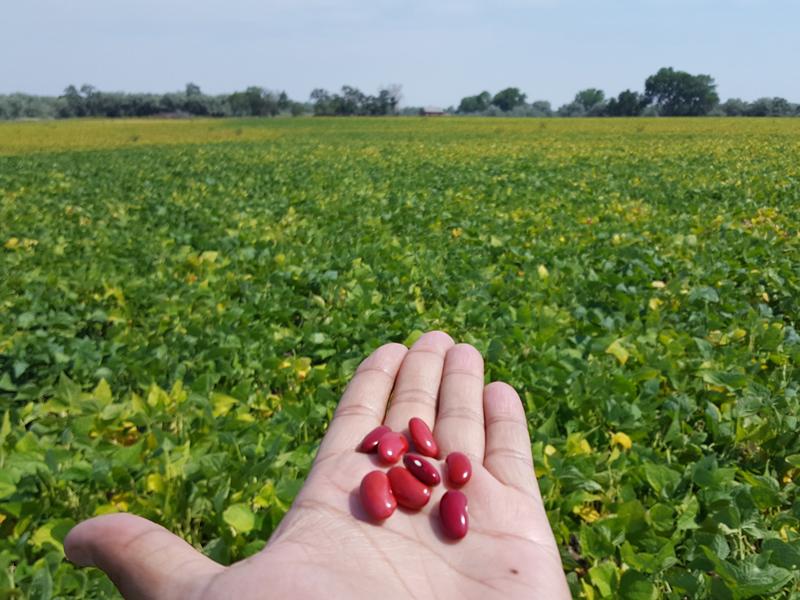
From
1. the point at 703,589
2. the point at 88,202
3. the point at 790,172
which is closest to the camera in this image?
the point at 703,589

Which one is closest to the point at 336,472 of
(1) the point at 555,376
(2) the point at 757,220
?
(1) the point at 555,376

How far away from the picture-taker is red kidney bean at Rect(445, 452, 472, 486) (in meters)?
1.76

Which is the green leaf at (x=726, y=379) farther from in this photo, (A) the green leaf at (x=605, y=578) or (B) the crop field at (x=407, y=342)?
(A) the green leaf at (x=605, y=578)

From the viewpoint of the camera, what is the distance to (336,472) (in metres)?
1.81

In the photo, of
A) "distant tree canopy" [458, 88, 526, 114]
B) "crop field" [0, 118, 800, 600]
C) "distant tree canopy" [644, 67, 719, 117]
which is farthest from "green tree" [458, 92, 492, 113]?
"crop field" [0, 118, 800, 600]

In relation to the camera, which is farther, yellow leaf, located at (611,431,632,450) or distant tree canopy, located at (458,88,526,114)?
distant tree canopy, located at (458,88,526,114)

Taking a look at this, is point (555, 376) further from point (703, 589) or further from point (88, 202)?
point (88, 202)

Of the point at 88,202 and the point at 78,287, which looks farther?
the point at 88,202

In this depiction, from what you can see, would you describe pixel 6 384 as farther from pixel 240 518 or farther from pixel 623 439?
pixel 623 439

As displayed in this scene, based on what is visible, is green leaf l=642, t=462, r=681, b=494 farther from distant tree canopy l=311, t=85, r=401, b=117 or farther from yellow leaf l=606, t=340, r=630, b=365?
distant tree canopy l=311, t=85, r=401, b=117

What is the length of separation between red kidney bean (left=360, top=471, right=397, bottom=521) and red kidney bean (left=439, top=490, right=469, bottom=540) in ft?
0.53

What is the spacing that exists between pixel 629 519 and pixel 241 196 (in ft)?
28.7

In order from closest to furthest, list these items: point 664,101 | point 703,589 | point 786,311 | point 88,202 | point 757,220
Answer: point 703,589, point 786,311, point 757,220, point 88,202, point 664,101

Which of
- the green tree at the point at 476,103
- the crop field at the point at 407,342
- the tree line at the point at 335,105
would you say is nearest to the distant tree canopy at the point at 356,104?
the tree line at the point at 335,105
